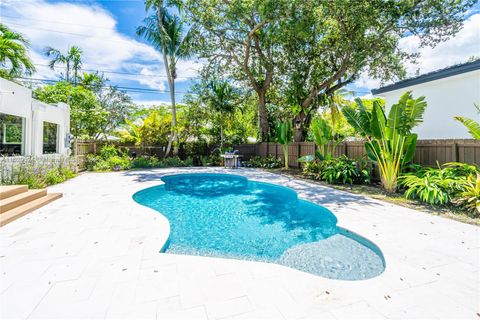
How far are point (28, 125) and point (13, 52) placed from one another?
343cm

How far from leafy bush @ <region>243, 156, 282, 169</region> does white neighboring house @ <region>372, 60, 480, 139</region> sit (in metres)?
7.10

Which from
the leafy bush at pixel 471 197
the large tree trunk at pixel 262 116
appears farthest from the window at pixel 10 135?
the leafy bush at pixel 471 197

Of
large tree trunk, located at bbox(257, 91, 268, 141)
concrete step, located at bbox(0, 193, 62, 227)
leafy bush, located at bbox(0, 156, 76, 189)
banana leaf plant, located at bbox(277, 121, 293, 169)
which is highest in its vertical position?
large tree trunk, located at bbox(257, 91, 268, 141)

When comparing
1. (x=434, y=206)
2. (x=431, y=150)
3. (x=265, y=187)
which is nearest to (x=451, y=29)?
(x=431, y=150)

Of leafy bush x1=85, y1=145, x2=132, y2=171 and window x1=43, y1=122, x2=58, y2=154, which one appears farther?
leafy bush x1=85, y1=145, x2=132, y2=171

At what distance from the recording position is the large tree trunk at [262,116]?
51.8 ft

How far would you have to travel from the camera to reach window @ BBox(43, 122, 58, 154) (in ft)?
31.8

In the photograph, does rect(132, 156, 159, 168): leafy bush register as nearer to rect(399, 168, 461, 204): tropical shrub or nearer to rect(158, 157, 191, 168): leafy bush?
rect(158, 157, 191, 168): leafy bush

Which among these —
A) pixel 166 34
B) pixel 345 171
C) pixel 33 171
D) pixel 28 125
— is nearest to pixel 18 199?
pixel 33 171

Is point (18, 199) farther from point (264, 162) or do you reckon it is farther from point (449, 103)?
point (449, 103)

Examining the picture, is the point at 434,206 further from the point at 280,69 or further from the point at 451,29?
the point at 280,69

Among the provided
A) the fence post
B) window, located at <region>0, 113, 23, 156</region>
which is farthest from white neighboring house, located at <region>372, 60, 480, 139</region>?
window, located at <region>0, 113, 23, 156</region>

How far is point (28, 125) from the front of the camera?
8430mm

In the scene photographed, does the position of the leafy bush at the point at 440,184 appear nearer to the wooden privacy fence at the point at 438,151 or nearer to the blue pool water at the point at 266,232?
the wooden privacy fence at the point at 438,151
